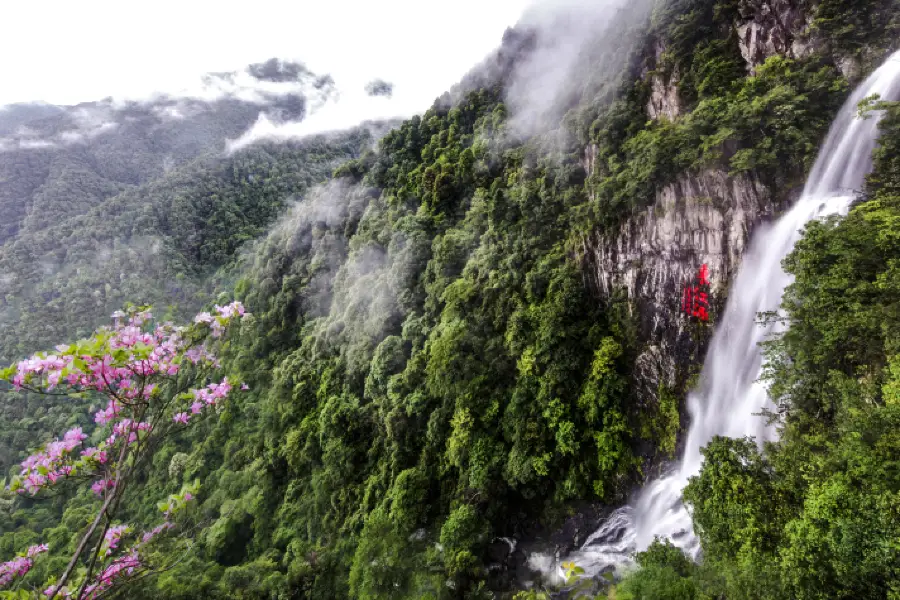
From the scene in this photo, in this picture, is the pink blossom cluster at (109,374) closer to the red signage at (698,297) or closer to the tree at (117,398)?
the tree at (117,398)

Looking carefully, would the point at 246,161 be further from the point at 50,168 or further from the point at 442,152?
the point at 442,152

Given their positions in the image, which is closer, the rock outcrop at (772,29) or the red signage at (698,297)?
the rock outcrop at (772,29)

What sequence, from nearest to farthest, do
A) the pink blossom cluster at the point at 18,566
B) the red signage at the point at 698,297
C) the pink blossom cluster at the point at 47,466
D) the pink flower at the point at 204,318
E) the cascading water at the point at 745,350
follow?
the pink blossom cluster at the point at 47,466 < the pink flower at the point at 204,318 < the pink blossom cluster at the point at 18,566 < the cascading water at the point at 745,350 < the red signage at the point at 698,297

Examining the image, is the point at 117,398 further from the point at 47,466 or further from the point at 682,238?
the point at 682,238

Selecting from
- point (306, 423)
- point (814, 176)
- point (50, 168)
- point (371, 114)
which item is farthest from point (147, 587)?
point (371, 114)

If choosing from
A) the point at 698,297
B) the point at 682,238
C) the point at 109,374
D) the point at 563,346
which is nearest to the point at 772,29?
the point at 682,238

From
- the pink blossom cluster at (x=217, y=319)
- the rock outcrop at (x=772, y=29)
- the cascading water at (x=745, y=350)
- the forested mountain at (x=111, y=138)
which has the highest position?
the forested mountain at (x=111, y=138)

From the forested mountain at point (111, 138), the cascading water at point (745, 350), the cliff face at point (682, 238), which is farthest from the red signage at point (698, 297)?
the forested mountain at point (111, 138)
